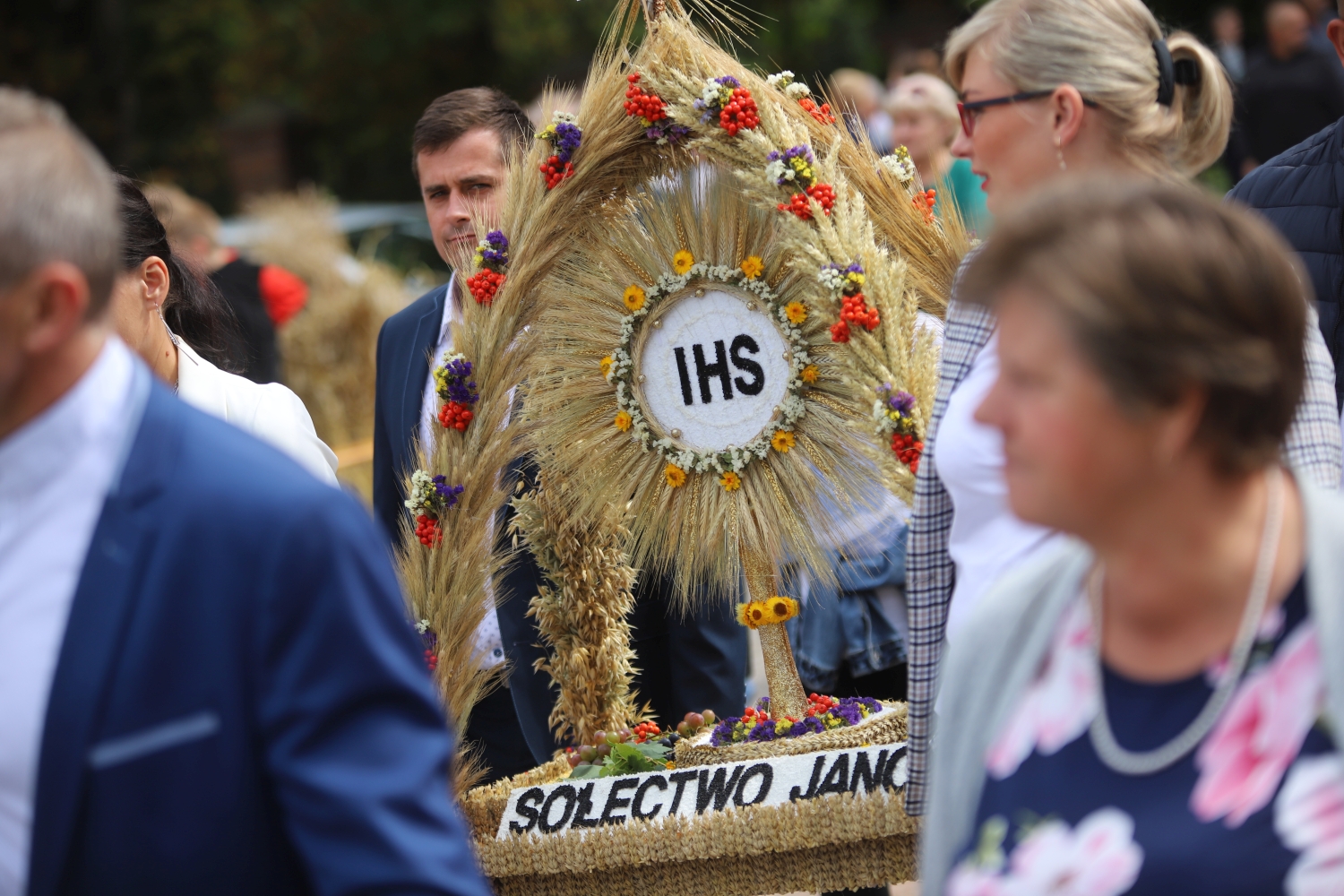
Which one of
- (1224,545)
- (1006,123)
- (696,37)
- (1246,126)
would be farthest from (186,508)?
(1246,126)

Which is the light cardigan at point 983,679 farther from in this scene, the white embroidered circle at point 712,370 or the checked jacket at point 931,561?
the white embroidered circle at point 712,370

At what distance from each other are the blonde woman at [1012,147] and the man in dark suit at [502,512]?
0.91m

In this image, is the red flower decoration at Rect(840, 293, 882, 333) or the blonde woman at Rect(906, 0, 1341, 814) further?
the red flower decoration at Rect(840, 293, 882, 333)

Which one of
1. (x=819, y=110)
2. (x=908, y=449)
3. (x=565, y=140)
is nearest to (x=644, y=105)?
(x=565, y=140)

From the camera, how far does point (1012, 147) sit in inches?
78.4

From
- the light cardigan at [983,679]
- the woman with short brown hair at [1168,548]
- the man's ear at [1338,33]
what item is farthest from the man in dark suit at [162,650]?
the man's ear at [1338,33]

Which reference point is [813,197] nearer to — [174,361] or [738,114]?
[738,114]

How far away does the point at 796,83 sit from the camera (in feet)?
8.39

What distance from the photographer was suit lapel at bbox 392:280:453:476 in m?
3.00

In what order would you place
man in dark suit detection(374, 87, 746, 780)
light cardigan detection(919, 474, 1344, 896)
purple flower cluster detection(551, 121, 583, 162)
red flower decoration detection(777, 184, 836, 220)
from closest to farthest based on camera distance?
light cardigan detection(919, 474, 1344, 896)
red flower decoration detection(777, 184, 836, 220)
purple flower cluster detection(551, 121, 583, 162)
man in dark suit detection(374, 87, 746, 780)

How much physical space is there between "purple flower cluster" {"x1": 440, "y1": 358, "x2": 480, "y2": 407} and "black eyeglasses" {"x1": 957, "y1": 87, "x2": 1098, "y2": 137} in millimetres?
1110

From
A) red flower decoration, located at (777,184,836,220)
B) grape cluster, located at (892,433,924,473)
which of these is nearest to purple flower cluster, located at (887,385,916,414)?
grape cluster, located at (892,433,924,473)

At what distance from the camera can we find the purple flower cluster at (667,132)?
8.33 ft

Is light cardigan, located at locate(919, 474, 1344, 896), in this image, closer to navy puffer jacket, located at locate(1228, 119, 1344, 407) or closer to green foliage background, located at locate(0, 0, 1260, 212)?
navy puffer jacket, located at locate(1228, 119, 1344, 407)
